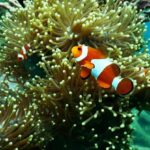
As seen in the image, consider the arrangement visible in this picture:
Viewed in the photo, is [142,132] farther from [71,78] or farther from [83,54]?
[83,54]

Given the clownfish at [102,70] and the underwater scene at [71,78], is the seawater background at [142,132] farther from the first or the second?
the clownfish at [102,70]

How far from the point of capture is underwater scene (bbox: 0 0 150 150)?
2592 millimetres

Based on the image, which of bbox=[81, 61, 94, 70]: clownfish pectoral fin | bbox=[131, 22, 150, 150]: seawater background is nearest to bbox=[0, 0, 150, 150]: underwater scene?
bbox=[81, 61, 94, 70]: clownfish pectoral fin

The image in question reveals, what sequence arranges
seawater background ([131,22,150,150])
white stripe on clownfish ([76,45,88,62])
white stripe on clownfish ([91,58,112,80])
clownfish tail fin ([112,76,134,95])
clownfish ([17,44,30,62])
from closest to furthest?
clownfish tail fin ([112,76,134,95])
white stripe on clownfish ([91,58,112,80])
white stripe on clownfish ([76,45,88,62])
clownfish ([17,44,30,62])
seawater background ([131,22,150,150])

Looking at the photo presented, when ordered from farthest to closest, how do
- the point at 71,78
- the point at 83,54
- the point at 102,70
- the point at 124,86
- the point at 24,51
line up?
the point at 24,51 < the point at 71,78 < the point at 83,54 < the point at 102,70 < the point at 124,86

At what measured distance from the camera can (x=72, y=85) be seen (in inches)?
109

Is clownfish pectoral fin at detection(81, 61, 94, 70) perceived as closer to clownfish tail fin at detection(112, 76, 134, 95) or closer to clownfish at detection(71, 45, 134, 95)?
clownfish at detection(71, 45, 134, 95)

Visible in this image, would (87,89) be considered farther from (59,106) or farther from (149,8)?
(149,8)

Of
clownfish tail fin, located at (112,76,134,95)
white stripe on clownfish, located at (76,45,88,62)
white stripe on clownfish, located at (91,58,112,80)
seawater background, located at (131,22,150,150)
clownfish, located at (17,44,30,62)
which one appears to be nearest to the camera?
clownfish tail fin, located at (112,76,134,95)

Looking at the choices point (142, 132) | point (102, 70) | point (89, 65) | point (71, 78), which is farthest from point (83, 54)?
point (142, 132)

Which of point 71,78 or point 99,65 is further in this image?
point 71,78

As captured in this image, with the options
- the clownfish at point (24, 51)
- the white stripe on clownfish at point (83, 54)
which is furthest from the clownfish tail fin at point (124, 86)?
the clownfish at point (24, 51)

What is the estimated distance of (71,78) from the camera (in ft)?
9.04

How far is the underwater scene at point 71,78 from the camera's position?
2.59m
